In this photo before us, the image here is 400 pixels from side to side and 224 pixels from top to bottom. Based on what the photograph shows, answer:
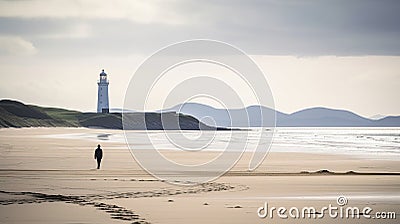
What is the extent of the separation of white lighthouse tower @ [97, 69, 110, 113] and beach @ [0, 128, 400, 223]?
13410 centimetres

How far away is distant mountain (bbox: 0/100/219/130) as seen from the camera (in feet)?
412

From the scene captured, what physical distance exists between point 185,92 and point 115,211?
1476 centimetres

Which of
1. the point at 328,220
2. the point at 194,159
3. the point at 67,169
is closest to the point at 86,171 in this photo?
the point at 67,169

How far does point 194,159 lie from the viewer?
130 ft

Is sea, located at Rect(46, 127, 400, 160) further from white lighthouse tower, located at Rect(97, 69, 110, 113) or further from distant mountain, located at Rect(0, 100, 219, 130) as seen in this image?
white lighthouse tower, located at Rect(97, 69, 110, 113)

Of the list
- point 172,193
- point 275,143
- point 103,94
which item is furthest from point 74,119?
point 172,193

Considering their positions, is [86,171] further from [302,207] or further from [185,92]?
[302,207]

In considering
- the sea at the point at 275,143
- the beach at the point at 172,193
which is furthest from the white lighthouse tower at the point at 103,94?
the beach at the point at 172,193

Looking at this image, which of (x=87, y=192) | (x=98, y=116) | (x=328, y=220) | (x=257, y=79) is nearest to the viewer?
(x=328, y=220)

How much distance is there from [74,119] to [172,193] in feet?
457

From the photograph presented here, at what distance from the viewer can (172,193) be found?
20.6 metres

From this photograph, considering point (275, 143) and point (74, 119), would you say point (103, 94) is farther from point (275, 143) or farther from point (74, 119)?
point (275, 143)

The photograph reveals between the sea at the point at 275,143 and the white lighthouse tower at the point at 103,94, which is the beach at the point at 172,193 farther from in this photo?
the white lighthouse tower at the point at 103,94

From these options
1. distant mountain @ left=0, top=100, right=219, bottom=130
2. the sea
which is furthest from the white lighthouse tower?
the sea
